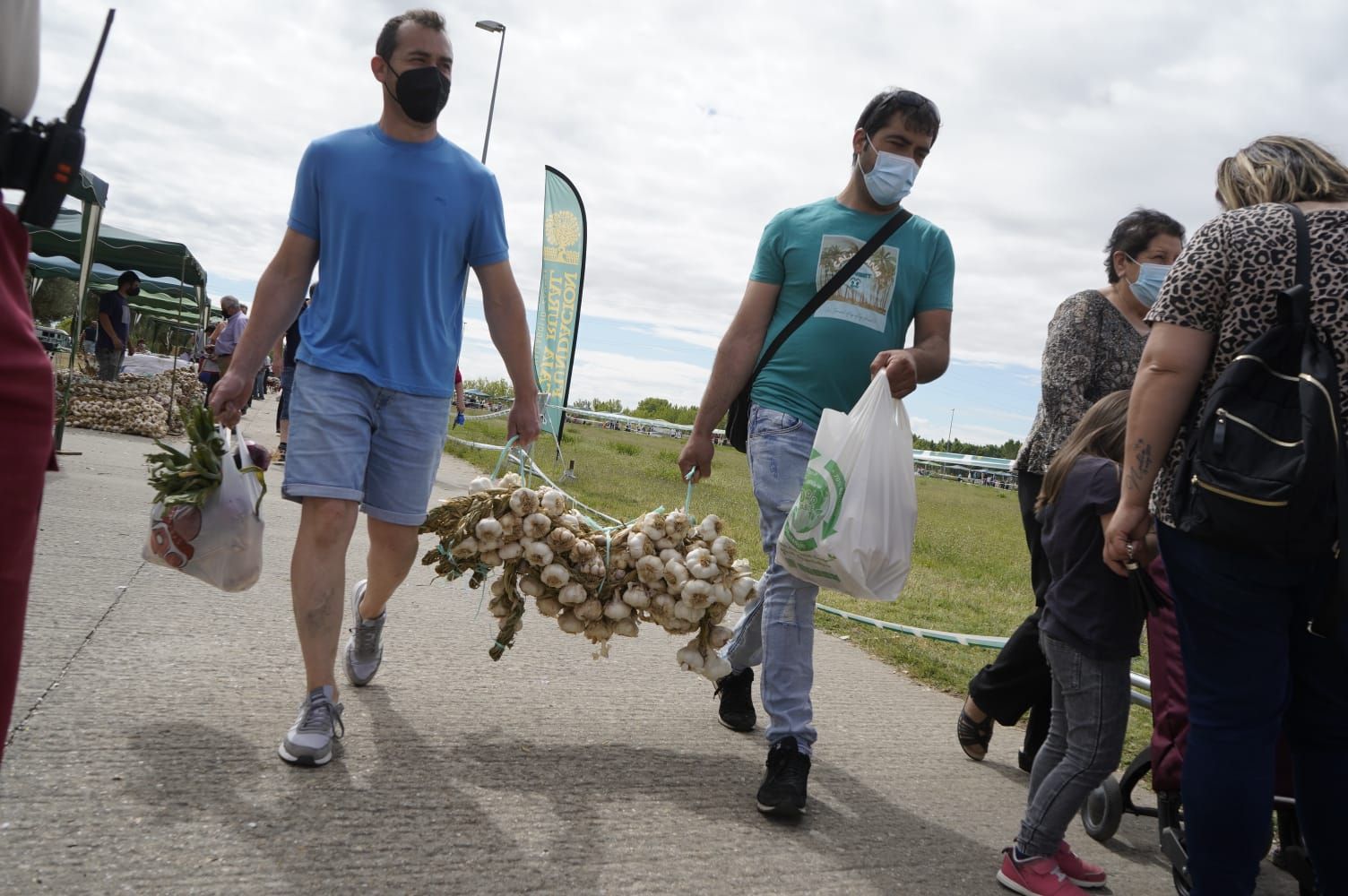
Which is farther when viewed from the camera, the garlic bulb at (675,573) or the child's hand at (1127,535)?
the garlic bulb at (675,573)

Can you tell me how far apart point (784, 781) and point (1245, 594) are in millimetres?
1408

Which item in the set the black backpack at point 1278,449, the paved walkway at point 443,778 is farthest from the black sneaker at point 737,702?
the black backpack at point 1278,449

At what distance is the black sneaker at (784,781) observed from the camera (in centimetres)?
309

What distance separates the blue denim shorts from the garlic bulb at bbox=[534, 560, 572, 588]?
0.45 meters

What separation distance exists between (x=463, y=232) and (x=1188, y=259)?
2.10 m

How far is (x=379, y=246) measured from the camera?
3.24m

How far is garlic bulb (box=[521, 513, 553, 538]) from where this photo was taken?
342 centimetres

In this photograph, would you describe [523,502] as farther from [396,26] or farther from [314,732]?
[396,26]

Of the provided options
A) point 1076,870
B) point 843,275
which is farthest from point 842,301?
point 1076,870

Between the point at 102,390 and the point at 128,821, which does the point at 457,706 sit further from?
the point at 102,390

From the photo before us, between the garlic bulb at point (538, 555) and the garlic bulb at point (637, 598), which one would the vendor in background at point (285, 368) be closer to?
the garlic bulb at point (538, 555)

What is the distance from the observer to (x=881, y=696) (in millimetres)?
4836

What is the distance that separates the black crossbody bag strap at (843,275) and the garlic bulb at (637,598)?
0.89 m

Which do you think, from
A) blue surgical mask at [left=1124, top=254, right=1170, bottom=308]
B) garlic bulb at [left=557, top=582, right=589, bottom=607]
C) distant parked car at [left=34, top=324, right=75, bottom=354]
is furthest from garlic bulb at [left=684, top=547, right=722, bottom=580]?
distant parked car at [left=34, top=324, right=75, bottom=354]
